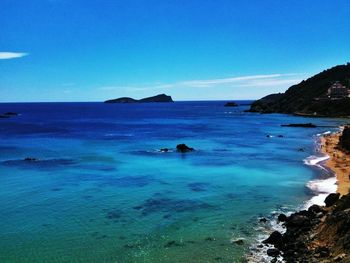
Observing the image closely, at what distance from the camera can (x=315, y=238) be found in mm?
22484

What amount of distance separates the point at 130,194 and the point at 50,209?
7.21m

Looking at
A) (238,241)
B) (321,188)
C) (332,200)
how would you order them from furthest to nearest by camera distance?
(321,188)
(332,200)
(238,241)

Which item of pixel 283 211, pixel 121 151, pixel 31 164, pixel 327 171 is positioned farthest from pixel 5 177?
pixel 327 171

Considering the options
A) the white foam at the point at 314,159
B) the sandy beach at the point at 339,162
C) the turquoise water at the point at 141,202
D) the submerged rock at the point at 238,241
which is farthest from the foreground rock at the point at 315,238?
the white foam at the point at 314,159

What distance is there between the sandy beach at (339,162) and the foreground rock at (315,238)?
409 inches

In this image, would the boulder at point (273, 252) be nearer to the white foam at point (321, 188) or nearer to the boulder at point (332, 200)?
the boulder at point (332, 200)

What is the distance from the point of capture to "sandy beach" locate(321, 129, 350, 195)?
123 feet

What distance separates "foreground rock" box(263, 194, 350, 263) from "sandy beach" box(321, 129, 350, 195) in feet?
34.1

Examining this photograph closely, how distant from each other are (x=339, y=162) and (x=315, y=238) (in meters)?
30.9

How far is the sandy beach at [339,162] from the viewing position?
37544 mm

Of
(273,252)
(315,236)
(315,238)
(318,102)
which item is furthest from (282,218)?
(318,102)

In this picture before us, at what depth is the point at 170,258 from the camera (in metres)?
21.9

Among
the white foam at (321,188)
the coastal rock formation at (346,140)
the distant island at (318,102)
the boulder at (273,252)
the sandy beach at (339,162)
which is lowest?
the boulder at (273,252)

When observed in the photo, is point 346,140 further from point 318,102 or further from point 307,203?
point 318,102
